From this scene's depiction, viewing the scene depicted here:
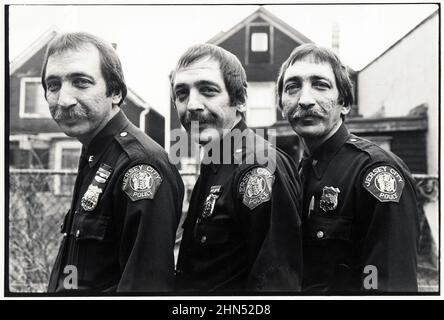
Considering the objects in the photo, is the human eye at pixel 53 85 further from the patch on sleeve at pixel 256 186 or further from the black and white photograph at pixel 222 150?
the patch on sleeve at pixel 256 186

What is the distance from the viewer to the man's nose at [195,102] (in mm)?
3504

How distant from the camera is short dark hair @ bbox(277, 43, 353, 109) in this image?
11.6 ft

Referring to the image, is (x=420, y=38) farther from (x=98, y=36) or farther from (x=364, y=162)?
(x=98, y=36)

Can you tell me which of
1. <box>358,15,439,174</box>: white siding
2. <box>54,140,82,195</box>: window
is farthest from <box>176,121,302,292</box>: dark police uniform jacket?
<box>54,140,82,195</box>: window

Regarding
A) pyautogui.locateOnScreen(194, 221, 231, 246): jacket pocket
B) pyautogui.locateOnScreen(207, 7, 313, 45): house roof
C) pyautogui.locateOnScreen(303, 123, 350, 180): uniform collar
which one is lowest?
pyautogui.locateOnScreen(194, 221, 231, 246): jacket pocket

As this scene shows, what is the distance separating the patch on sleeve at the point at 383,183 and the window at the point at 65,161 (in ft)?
5.53

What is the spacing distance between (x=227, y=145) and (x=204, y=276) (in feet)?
2.44

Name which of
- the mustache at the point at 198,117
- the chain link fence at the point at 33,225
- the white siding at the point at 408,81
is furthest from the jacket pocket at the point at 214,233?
the white siding at the point at 408,81

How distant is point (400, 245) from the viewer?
3365mm

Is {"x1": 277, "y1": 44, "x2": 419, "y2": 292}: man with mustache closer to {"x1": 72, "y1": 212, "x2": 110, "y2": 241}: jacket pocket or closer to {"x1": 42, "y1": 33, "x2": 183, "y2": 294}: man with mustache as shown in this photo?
{"x1": 42, "y1": 33, "x2": 183, "y2": 294}: man with mustache

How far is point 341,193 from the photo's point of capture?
11.1 ft

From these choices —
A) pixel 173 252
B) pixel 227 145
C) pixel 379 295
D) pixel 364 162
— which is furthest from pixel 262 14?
pixel 379 295

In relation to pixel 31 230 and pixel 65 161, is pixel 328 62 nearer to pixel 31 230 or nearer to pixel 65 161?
pixel 65 161
